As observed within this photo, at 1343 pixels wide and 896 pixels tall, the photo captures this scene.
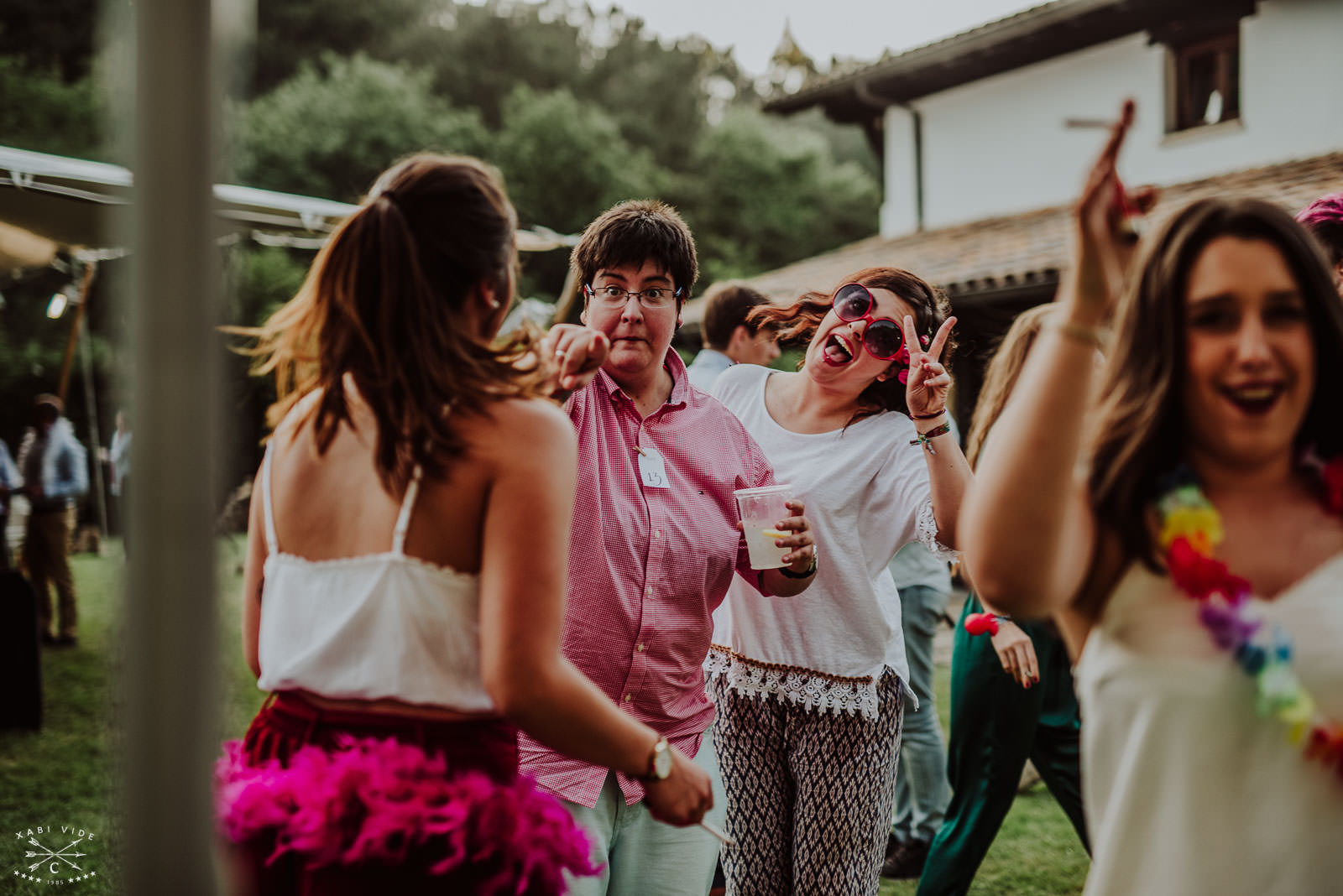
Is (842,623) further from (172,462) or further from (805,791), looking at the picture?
(172,462)

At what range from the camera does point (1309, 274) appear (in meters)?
1.51

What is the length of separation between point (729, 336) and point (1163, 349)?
12.3 feet

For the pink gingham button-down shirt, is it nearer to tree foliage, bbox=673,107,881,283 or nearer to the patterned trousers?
Result: the patterned trousers

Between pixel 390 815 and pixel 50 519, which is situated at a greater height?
pixel 390 815

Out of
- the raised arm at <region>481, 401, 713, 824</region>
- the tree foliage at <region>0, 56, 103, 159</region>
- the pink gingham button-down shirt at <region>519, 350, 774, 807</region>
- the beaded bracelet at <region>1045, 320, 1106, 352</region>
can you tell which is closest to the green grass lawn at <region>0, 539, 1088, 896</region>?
the pink gingham button-down shirt at <region>519, 350, 774, 807</region>

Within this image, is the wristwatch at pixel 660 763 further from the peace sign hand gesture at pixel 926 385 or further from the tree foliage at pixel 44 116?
the tree foliage at pixel 44 116

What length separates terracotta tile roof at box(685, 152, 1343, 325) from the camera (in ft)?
36.3

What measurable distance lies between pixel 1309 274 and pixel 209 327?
4.53ft

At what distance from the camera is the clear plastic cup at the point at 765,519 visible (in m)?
2.47

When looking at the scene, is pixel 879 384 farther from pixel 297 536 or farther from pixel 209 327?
pixel 209 327

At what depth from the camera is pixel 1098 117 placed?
13711mm

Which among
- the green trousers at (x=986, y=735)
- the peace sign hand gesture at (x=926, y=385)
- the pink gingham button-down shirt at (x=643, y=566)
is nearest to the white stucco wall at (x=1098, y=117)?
the green trousers at (x=986, y=735)

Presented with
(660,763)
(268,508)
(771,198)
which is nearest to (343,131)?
(771,198)

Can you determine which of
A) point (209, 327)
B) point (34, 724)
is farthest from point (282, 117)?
point (209, 327)
